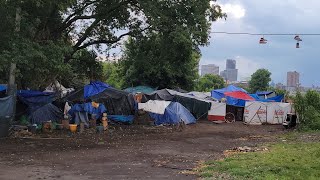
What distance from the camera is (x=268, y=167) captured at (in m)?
11.2

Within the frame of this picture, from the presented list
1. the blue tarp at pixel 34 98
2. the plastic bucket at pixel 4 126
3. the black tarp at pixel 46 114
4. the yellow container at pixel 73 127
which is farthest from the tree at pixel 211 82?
the plastic bucket at pixel 4 126

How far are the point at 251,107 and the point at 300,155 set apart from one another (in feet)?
63.9

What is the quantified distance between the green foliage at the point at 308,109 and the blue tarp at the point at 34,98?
1617 cm

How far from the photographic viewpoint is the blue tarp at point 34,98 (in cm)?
2477

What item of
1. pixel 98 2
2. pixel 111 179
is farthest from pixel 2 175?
pixel 98 2

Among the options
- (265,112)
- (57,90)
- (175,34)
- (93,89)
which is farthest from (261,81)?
(175,34)

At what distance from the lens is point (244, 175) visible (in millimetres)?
10273

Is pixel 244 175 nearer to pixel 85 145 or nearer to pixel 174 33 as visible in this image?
pixel 85 145

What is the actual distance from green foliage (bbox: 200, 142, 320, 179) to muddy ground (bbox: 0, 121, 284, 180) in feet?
2.71

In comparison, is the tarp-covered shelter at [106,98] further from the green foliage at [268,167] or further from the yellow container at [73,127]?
the green foliage at [268,167]

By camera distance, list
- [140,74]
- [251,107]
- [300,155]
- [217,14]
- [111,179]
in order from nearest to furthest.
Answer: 1. [111,179]
2. [300,155]
3. [217,14]
4. [251,107]
5. [140,74]

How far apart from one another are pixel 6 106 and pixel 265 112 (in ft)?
66.8

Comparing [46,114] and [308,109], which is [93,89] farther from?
[308,109]

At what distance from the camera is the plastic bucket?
61.2 feet
